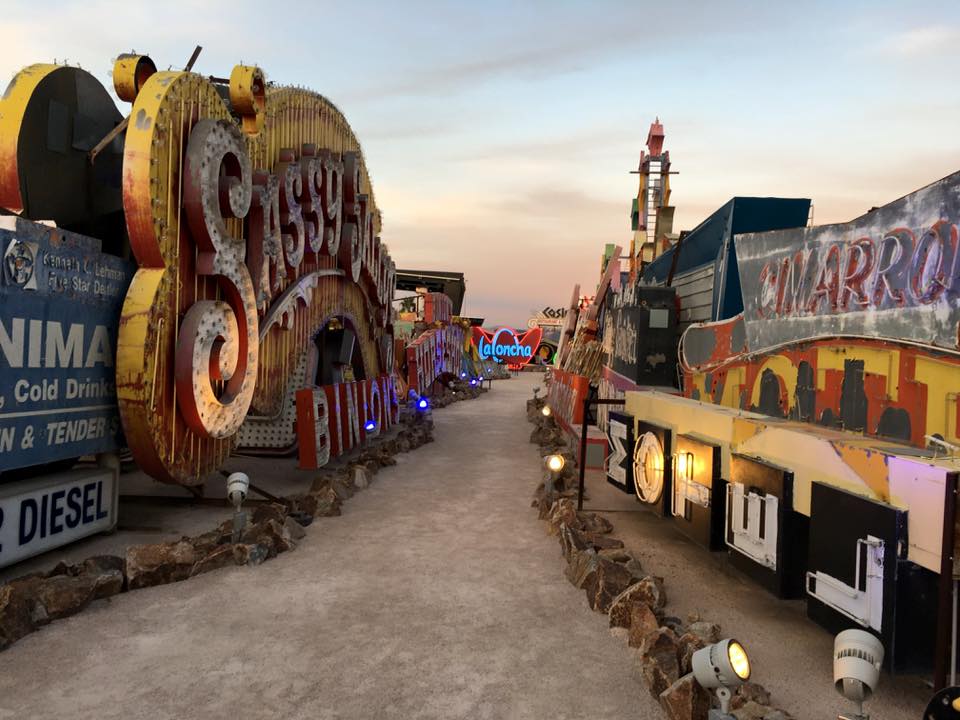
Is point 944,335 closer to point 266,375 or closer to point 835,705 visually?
point 835,705

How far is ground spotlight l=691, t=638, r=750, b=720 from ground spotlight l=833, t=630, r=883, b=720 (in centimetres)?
47

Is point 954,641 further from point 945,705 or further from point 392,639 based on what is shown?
point 392,639

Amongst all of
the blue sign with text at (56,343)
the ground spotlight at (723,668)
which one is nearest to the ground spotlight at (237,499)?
the blue sign with text at (56,343)

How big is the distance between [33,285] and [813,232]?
8.66 meters

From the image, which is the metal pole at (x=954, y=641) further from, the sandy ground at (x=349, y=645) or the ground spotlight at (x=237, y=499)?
the ground spotlight at (x=237, y=499)

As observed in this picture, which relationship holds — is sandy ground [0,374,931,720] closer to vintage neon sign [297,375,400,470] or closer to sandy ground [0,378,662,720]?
sandy ground [0,378,662,720]

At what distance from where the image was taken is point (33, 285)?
284 inches

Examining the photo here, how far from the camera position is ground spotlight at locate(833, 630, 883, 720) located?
334 centimetres

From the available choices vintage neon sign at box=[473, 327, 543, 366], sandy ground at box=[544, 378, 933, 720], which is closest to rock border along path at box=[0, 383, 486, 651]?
sandy ground at box=[544, 378, 933, 720]

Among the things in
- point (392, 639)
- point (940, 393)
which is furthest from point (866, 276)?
point (392, 639)

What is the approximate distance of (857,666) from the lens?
11.0ft

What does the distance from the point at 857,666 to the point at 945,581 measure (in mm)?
1522

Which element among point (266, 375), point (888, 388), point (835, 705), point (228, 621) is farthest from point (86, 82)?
point (835, 705)

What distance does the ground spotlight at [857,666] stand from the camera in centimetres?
334
